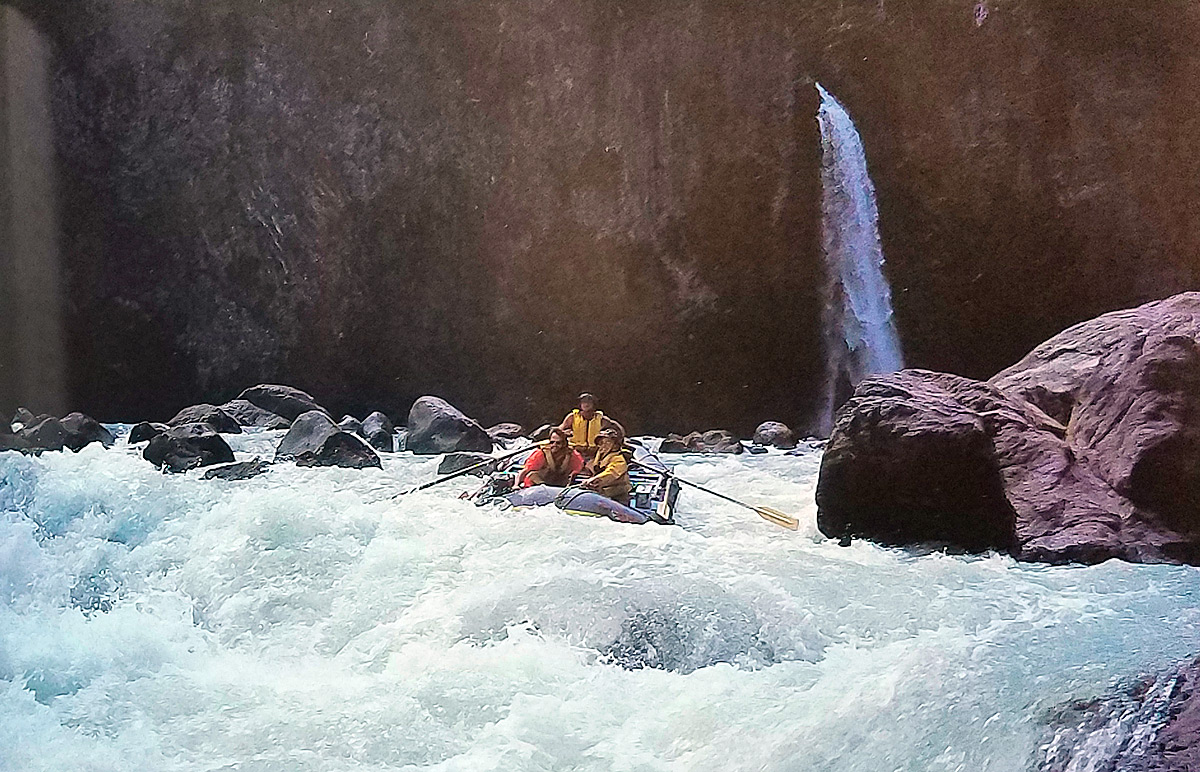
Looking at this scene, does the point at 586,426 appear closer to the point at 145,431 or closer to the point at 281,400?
the point at 281,400

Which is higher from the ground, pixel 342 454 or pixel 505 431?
pixel 505 431

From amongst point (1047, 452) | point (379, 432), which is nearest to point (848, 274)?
point (1047, 452)

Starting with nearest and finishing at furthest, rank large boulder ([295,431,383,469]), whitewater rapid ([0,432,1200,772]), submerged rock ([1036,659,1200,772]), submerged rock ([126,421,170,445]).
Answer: submerged rock ([1036,659,1200,772]), whitewater rapid ([0,432,1200,772]), large boulder ([295,431,383,469]), submerged rock ([126,421,170,445])

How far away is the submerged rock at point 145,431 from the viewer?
10.0 feet

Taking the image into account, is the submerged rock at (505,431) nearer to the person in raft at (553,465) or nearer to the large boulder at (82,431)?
the person in raft at (553,465)

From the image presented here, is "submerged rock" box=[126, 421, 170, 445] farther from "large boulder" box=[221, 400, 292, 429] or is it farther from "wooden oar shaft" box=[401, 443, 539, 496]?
"wooden oar shaft" box=[401, 443, 539, 496]

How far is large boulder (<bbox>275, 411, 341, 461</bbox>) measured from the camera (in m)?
2.93

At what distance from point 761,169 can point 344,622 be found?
6.16 ft

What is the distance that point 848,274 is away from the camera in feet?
9.43

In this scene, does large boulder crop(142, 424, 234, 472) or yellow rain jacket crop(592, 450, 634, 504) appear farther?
large boulder crop(142, 424, 234, 472)

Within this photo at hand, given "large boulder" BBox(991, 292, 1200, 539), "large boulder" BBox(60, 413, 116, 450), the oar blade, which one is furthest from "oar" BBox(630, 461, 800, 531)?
"large boulder" BBox(60, 413, 116, 450)

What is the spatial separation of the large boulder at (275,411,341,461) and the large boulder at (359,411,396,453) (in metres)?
0.09

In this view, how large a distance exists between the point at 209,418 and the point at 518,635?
126cm

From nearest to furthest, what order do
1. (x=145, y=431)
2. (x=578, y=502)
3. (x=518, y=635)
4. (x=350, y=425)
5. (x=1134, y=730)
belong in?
(x=1134, y=730) < (x=518, y=635) < (x=578, y=502) < (x=350, y=425) < (x=145, y=431)
